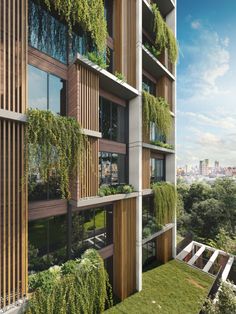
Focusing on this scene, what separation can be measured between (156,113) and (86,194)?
7690mm

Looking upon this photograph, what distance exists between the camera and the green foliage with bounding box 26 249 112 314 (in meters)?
7.69

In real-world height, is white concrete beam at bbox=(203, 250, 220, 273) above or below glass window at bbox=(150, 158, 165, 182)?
below

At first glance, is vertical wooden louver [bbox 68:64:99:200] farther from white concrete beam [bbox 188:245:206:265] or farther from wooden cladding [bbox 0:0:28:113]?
white concrete beam [bbox 188:245:206:265]

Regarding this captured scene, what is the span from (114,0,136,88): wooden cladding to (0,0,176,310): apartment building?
0.06 metres

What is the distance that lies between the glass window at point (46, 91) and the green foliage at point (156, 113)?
5.59 m

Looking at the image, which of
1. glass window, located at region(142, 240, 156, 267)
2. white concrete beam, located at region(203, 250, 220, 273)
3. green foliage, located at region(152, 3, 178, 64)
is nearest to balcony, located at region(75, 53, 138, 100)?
green foliage, located at region(152, 3, 178, 64)

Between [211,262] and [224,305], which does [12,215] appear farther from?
[211,262]

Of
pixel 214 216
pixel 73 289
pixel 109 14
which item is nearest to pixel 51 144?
pixel 73 289

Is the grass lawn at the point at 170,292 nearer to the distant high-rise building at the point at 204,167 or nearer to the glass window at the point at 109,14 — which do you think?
the glass window at the point at 109,14

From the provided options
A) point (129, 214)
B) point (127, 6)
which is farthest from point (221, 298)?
point (127, 6)

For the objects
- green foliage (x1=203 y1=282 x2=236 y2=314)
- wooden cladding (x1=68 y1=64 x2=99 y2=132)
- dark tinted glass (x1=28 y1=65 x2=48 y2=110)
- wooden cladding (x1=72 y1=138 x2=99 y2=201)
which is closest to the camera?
dark tinted glass (x1=28 y1=65 x2=48 y2=110)

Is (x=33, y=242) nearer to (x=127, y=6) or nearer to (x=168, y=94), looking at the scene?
(x=127, y=6)

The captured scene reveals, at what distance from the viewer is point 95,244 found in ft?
37.6

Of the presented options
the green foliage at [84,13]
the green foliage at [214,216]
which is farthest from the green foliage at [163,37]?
the green foliage at [214,216]
